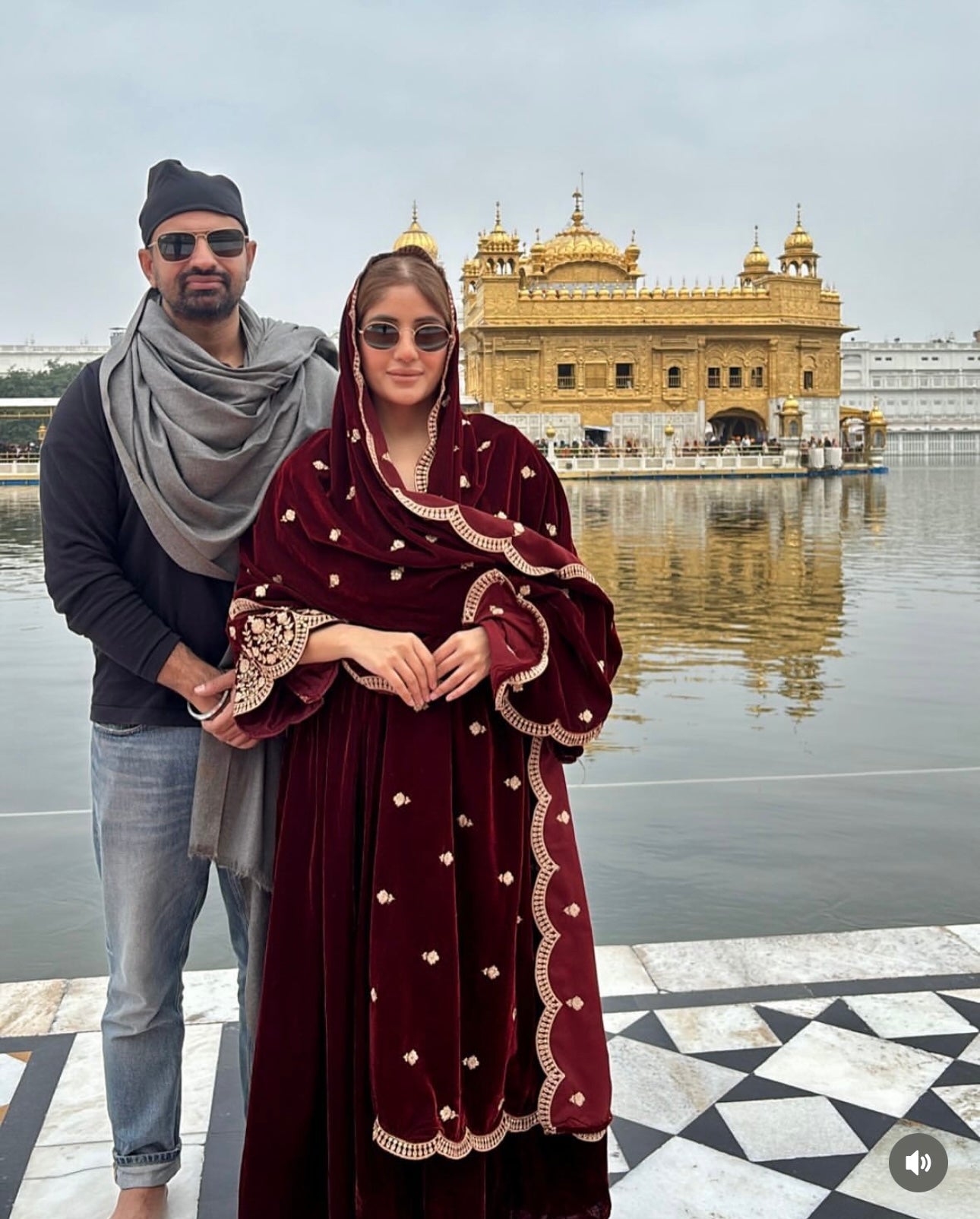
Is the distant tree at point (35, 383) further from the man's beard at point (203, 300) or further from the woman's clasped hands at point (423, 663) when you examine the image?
the woman's clasped hands at point (423, 663)

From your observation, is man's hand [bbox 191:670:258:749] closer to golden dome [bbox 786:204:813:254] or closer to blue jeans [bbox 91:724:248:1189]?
blue jeans [bbox 91:724:248:1189]

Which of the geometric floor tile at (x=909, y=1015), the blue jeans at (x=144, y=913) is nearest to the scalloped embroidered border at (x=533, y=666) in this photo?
the blue jeans at (x=144, y=913)

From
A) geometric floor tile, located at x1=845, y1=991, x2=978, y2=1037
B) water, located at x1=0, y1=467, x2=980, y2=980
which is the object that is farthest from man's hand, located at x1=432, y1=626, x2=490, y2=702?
water, located at x1=0, y1=467, x2=980, y2=980

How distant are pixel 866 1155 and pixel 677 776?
255cm

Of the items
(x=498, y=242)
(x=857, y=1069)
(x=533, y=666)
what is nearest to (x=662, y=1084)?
(x=857, y=1069)

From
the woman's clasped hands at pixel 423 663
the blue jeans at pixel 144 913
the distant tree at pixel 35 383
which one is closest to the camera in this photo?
the woman's clasped hands at pixel 423 663

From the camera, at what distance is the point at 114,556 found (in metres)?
1.87

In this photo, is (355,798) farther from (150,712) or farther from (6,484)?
(6,484)

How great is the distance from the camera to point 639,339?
44844mm

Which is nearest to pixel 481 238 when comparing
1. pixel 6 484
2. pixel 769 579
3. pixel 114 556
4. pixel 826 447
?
pixel 826 447

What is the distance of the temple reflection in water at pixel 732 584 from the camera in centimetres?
673

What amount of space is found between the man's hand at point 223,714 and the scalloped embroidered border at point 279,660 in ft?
0.07

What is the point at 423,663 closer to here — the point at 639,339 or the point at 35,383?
the point at 639,339

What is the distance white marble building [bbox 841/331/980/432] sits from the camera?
82625mm
